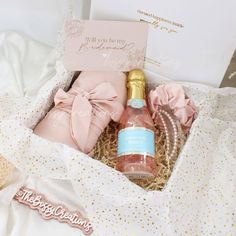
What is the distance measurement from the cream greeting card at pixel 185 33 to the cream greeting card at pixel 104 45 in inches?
0.9

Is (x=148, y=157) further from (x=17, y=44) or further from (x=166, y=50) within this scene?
(x=17, y=44)

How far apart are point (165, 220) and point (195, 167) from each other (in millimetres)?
144

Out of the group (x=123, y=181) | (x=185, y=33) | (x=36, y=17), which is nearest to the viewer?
(x=123, y=181)

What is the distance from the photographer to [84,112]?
31.0 inches

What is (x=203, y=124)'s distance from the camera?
0.81 metres

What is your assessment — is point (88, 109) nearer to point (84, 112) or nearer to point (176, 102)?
point (84, 112)

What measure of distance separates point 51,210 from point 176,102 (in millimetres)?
349

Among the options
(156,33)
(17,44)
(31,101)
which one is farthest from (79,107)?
(17,44)

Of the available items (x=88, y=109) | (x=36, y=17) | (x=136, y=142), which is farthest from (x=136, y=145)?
(x=36, y=17)

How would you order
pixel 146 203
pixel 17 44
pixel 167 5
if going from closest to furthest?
pixel 146 203 < pixel 167 5 < pixel 17 44

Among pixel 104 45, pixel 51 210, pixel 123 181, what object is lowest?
pixel 51 210

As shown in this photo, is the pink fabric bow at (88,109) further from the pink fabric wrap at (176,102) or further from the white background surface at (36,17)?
the white background surface at (36,17)

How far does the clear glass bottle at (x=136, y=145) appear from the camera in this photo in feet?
2.47

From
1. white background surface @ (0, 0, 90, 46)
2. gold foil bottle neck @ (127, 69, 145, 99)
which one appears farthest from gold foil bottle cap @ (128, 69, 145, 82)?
white background surface @ (0, 0, 90, 46)
